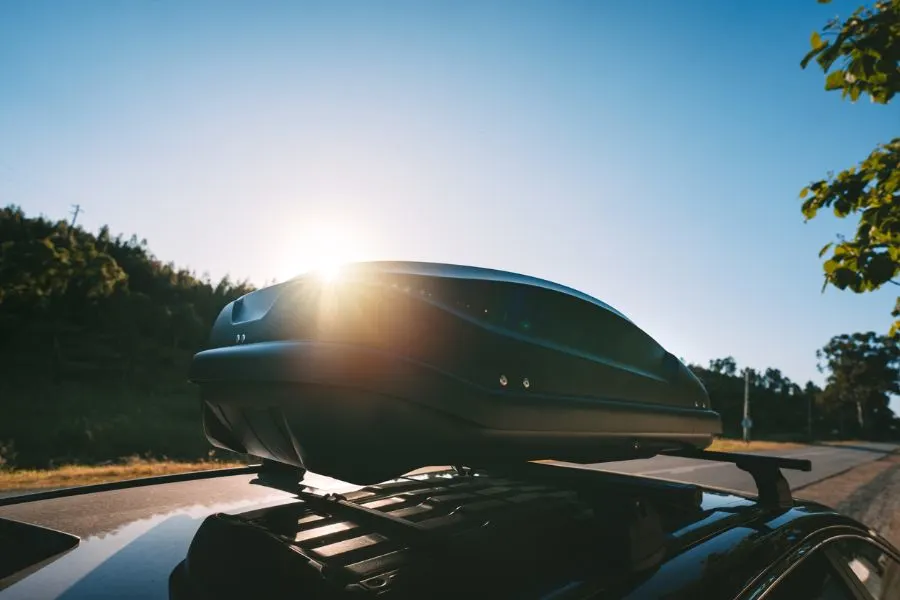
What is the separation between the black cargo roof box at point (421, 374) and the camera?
1.18 meters

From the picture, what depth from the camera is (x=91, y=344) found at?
4900 centimetres

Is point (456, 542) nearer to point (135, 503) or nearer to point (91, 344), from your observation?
point (135, 503)

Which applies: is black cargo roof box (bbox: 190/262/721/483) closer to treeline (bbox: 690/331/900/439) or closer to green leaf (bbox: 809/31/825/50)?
green leaf (bbox: 809/31/825/50)

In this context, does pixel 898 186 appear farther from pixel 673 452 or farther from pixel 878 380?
pixel 878 380

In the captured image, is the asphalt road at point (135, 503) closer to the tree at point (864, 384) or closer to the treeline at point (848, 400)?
the treeline at point (848, 400)

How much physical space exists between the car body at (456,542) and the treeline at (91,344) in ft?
102

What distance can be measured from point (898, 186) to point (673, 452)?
15.0 ft

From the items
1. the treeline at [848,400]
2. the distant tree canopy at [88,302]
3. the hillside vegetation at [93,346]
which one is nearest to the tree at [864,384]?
the treeline at [848,400]

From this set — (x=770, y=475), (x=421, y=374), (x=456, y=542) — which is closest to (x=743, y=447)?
(x=770, y=475)

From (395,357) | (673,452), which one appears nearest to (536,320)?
(395,357)

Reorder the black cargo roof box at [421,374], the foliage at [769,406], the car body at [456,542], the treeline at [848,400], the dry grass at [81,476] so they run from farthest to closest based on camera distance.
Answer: the treeline at [848,400] → the foliage at [769,406] → the dry grass at [81,476] → the black cargo roof box at [421,374] → the car body at [456,542]

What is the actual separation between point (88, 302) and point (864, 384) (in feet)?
402

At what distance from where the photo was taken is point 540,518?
1.40 meters

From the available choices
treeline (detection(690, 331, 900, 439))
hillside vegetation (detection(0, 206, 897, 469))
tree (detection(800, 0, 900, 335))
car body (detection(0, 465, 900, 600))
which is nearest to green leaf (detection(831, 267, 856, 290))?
tree (detection(800, 0, 900, 335))
